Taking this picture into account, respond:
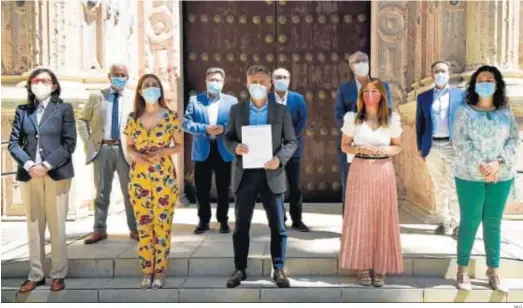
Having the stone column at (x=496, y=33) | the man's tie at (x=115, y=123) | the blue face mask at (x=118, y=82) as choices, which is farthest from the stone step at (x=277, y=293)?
the stone column at (x=496, y=33)

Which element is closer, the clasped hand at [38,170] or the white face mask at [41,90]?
the clasped hand at [38,170]

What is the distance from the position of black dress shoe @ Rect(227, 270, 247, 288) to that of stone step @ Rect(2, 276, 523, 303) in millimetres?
40

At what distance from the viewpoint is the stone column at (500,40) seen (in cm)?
584

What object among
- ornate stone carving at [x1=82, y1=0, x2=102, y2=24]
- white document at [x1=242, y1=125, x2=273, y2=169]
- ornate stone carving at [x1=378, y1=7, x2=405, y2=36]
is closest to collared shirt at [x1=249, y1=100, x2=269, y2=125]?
white document at [x1=242, y1=125, x2=273, y2=169]

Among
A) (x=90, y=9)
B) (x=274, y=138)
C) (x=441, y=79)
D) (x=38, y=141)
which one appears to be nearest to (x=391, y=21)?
(x=441, y=79)

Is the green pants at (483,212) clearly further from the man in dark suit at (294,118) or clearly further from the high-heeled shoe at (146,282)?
the high-heeled shoe at (146,282)

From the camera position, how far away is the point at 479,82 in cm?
411

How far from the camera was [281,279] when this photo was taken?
4.24 metres

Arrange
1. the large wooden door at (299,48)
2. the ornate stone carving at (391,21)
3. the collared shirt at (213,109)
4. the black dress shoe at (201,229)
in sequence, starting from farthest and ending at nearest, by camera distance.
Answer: the large wooden door at (299,48), the ornate stone carving at (391,21), the black dress shoe at (201,229), the collared shirt at (213,109)

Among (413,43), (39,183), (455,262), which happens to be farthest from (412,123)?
(39,183)

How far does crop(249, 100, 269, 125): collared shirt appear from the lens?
13.8 ft

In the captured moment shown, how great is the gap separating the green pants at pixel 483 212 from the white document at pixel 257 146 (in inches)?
56.7

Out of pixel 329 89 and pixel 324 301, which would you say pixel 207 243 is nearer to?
pixel 324 301

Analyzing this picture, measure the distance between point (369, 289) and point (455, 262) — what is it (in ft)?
2.62
